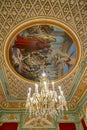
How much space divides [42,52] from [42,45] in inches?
16.9

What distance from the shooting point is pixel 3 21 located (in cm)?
501

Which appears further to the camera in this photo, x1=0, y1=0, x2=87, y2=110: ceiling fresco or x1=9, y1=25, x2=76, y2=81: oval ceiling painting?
x1=9, y1=25, x2=76, y2=81: oval ceiling painting

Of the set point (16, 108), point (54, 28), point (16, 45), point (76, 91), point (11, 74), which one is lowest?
point (16, 108)

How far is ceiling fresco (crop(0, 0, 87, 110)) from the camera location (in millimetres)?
4797

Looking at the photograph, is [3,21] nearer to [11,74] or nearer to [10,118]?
[11,74]

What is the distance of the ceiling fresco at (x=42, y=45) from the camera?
15.7 ft

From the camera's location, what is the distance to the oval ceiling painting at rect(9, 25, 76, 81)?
5570mm

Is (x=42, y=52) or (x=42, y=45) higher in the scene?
(x=42, y=45)

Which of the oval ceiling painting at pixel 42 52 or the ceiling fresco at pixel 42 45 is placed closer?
the ceiling fresco at pixel 42 45

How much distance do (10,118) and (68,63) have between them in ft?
19.4

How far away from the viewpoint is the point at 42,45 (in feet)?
19.5

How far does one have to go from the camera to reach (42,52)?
621 cm

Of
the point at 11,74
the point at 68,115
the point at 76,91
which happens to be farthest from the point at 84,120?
the point at 11,74

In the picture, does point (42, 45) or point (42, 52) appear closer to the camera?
point (42, 45)
